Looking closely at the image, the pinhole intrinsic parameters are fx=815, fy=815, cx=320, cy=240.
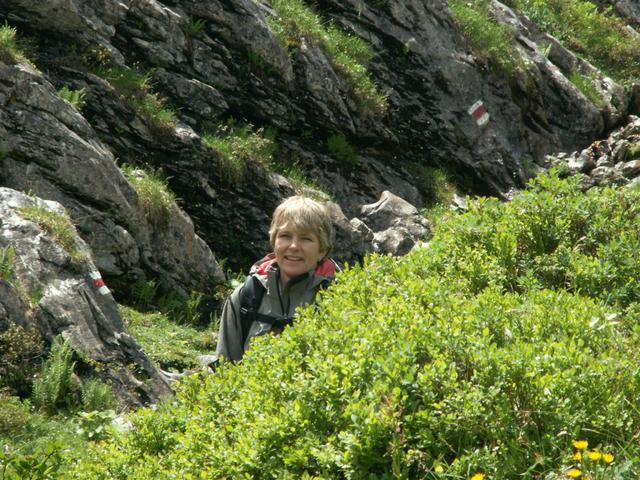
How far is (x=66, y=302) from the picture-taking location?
30.2 feet

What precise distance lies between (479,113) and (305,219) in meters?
16.2

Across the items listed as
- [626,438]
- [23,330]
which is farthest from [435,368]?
[23,330]

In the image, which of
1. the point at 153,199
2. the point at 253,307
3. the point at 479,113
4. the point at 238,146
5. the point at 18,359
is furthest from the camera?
the point at 479,113

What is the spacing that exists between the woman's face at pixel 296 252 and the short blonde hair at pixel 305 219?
41 mm

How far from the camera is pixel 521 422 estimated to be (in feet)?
11.9

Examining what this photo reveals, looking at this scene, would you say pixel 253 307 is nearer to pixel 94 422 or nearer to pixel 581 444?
pixel 94 422

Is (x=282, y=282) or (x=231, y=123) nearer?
(x=282, y=282)

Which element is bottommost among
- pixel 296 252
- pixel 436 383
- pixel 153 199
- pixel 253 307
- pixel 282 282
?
pixel 153 199

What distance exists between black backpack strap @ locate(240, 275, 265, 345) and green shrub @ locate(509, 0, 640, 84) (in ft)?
76.0

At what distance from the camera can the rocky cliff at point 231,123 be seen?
464 inches

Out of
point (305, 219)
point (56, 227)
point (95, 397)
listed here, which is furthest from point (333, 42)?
point (305, 219)

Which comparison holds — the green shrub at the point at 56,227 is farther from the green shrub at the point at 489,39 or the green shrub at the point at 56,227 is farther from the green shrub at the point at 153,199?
the green shrub at the point at 489,39

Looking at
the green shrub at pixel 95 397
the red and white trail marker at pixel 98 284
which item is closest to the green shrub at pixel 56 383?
the green shrub at pixel 95 397

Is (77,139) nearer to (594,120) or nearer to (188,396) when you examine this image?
(188,396)
